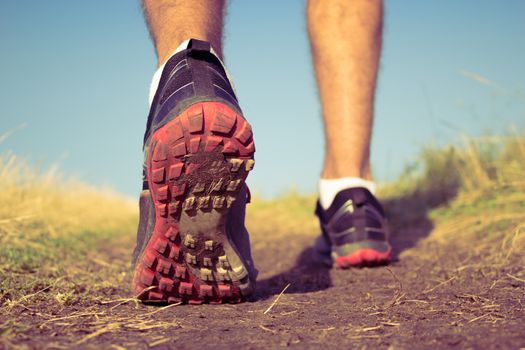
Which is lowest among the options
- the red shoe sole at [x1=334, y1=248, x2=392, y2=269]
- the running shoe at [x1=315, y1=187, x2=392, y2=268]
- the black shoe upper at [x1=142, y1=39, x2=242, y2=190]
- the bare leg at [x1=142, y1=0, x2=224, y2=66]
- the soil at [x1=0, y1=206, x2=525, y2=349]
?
the soil at [x1=0, y1=206, x2=525, y2=349]

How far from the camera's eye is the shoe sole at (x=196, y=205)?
1127 millimetres

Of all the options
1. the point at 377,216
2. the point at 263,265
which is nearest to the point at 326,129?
the point at 377,216

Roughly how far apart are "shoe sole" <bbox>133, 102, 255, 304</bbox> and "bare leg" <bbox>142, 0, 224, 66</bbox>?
1.12 feet

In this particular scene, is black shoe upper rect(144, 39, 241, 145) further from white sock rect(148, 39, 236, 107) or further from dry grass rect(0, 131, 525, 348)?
dry grass rect(0, 131, 525, 348)

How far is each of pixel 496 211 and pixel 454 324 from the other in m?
2.15

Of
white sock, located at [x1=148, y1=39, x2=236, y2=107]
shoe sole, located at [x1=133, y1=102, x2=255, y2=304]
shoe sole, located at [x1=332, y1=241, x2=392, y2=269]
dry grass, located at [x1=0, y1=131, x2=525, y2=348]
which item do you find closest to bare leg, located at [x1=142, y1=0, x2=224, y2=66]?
white sock, located at [x1=148, y1=39, x2=236, y2=107]

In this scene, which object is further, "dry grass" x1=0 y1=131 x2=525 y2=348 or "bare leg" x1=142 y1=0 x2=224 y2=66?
"bare leg" x1=142 y1=0 x2=224 y2=66

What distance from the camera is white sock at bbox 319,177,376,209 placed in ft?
6.91

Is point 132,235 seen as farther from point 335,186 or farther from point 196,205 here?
point 196,205

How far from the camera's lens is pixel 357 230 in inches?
79.0

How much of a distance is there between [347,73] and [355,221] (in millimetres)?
619

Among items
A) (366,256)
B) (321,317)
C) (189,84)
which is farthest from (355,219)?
(189,84)

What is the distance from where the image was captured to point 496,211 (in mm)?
2967

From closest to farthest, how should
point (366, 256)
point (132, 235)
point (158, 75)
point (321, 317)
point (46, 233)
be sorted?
1. point (321, 317)
2. point (158, 75)
3. point (366, 256)
4. point (46, 233)
5. point (132, 235)
